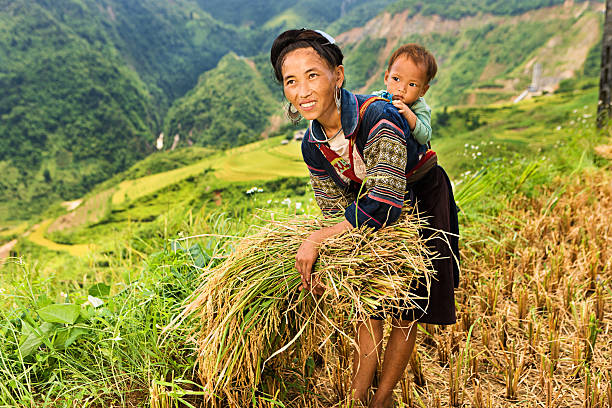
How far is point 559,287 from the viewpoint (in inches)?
92.3

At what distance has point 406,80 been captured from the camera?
4.65ft

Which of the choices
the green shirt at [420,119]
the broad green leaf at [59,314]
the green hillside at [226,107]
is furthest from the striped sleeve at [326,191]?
the green hillside at [226,107]

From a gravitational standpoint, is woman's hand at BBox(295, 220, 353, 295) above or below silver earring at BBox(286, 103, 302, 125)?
below

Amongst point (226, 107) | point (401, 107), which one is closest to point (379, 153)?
point (401, 107)

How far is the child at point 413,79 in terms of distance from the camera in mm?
1404

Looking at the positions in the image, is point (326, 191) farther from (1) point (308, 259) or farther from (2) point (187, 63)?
(2) point (187, 63)

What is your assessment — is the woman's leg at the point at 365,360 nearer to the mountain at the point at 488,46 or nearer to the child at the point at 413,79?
the child at the point at 413,79

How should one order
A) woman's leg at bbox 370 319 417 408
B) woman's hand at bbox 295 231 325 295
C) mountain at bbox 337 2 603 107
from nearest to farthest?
woman's hand at bbox 295 231 325 295 < woman's leg at bbox 370 319 417 408 < mountain at bbox 337 2 603 107

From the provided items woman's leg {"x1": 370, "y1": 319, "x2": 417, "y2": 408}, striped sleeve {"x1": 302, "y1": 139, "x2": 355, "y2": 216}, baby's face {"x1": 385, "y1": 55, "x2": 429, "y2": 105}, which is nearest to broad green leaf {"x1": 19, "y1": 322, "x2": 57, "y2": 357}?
striped sleeve {"x1": 302, "y1": 139, "x2": 355, "y2": 216}

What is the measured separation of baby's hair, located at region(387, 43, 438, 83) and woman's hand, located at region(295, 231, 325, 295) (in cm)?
76

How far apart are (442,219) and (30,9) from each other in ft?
322

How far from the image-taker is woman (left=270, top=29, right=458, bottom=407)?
4.10 feet

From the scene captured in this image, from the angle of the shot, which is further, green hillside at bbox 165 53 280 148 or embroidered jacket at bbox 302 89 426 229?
green hillside at bbox 165 53 280 148

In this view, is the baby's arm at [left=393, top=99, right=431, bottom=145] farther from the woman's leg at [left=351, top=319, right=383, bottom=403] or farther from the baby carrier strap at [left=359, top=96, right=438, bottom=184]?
the woman's leg at [left=351, top=319, right=383, bottom=403]
